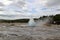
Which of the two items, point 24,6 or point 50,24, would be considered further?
point 24,6

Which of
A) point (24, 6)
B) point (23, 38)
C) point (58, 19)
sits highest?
point (24, 6)

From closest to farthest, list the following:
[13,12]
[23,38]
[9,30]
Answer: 1. [23,38]
2. [9,30]
3. [13,12]

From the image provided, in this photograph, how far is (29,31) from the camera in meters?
1.06

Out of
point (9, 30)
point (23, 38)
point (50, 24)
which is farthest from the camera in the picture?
point (50, 24)

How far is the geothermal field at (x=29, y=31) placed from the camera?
96 cm

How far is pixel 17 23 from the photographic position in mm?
1239

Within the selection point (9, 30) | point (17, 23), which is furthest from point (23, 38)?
point (17, 23)

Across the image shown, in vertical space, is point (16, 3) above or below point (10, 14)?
above

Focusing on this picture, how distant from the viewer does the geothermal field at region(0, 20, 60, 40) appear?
0.96 m

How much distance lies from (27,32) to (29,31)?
0.08 feet

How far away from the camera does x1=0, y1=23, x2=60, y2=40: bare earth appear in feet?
3.15

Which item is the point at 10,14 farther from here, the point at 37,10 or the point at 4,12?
the point at 37,10

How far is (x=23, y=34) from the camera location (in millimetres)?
1011

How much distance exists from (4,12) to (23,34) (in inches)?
15.6
